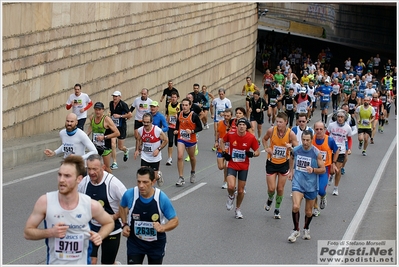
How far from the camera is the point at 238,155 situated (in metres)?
12.9

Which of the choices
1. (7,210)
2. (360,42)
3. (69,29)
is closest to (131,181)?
(7,210)

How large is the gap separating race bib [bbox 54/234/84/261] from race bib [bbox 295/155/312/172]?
546 cm

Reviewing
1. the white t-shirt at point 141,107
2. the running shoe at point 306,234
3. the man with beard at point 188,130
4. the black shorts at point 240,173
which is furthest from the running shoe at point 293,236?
the white t-shirt at point 141,107

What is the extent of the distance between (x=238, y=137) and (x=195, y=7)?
1912 cm

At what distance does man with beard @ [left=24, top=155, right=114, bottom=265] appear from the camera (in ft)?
21.5

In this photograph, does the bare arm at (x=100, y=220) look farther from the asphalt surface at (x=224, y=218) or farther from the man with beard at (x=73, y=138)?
the man with beard at (x=73, y=138)

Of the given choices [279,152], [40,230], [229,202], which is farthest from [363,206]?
[40,230]

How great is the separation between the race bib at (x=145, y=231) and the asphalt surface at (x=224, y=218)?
7.12 feet

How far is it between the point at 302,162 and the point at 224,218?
193 cm

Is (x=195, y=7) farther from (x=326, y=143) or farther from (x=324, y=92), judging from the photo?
(x=326, y=143)

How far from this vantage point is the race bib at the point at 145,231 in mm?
8039

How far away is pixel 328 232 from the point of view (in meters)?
12.4

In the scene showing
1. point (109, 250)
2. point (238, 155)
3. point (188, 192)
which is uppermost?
point (109, 250)

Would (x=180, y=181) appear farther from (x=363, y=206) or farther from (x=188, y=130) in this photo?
(x=363, y=206)
